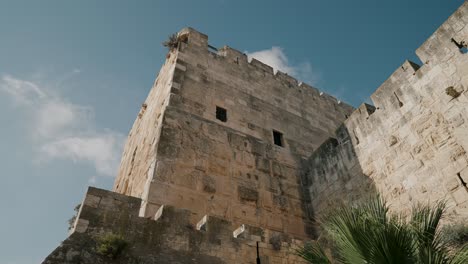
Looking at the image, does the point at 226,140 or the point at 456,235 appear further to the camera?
the point at 226,140

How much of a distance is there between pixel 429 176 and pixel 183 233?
443 cm

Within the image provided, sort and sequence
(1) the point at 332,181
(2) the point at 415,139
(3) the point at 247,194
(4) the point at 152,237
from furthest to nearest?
(1) the point at 332,181, (3) the point at 247,194, (2) the point at 415,139, (4) the point at 152,237

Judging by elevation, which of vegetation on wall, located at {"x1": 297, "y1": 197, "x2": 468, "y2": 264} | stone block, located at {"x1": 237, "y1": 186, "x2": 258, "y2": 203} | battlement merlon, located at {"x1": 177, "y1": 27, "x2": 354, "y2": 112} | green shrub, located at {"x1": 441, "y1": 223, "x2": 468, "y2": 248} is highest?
battlement merlon, located at {"x1": 177, "y1": 27, "x2": 354, "y2": 112}

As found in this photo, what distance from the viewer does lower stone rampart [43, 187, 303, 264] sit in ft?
13.3

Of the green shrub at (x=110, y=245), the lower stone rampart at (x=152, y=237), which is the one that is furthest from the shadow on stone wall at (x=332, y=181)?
the green shrub at (x=110, y=245)

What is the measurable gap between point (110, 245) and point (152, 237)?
0.66m

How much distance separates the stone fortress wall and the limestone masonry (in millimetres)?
22

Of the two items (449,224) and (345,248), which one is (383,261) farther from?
(449,224)

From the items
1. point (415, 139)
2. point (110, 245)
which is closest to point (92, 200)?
point (110, 245)

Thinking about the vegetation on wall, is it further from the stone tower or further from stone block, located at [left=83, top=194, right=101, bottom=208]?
the stone tower

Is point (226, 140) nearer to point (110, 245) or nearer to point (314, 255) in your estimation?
point (314, 255)

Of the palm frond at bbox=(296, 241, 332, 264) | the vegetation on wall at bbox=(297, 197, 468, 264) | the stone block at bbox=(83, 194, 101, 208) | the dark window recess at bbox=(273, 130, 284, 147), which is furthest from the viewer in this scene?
the dark window recess at bbox=(273, 130, 284, 147)

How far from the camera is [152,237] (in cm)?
459

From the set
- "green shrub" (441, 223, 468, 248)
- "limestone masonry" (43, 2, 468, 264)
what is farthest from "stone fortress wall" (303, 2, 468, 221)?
"green shrub" (441, 223, 468, 248)
